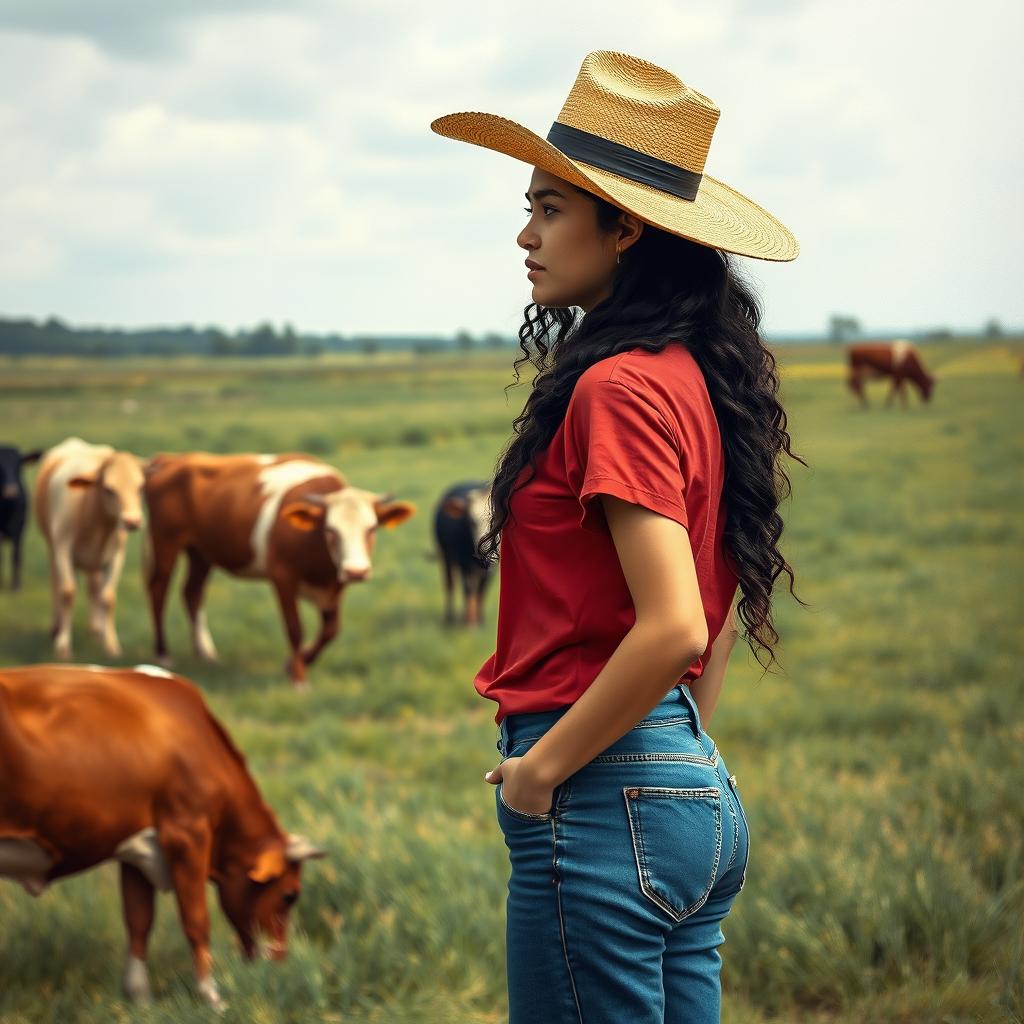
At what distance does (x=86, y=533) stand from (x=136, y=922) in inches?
213

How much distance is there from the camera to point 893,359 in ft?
84.3

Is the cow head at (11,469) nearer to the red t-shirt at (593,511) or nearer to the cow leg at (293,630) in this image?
the cow leg at (293,630)

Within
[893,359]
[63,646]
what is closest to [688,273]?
[63,646]

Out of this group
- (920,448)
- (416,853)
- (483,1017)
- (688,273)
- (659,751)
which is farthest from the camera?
(920,448)

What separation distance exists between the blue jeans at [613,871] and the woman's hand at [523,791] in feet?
0.06

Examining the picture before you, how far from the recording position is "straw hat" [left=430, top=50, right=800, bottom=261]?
1448 millimetres

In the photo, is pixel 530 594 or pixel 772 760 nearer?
pixel 530 594

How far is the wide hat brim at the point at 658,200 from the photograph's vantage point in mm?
1399

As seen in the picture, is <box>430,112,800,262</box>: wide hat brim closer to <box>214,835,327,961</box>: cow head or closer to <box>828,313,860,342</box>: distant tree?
<box>214,835,327,961</box>: cow head

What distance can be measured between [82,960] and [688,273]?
2.77m

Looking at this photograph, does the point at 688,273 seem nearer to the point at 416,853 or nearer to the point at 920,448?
the point at 416,853

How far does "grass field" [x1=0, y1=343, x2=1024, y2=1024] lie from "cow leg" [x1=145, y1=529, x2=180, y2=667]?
18 cm

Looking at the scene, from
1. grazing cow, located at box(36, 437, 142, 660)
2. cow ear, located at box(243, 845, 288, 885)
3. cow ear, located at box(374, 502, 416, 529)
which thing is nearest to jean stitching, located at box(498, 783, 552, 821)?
cow ear, located at box(243, 845, 288, 885)

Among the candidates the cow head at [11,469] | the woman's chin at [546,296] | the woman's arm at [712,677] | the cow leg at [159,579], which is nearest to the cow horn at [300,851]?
the woman's arm at [712,677]
